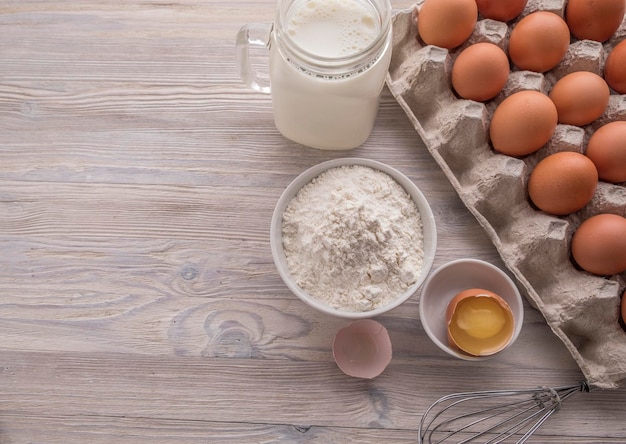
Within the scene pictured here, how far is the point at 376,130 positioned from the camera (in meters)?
1.25

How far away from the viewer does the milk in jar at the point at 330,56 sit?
985 mm

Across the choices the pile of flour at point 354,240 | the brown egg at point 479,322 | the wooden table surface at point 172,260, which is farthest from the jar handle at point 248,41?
the brown egg at point 479,322

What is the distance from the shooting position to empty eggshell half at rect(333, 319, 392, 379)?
1.12 metres

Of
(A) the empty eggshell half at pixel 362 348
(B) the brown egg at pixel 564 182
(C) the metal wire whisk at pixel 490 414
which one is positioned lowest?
(C) the metal wire whisk at pixel 490 414

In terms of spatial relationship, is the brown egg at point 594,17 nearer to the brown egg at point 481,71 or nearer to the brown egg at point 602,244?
the brown egg at point 481,71

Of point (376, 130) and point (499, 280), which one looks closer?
point (499, 280)

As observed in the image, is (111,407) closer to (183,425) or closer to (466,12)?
(183,425)

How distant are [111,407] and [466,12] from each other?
96cm

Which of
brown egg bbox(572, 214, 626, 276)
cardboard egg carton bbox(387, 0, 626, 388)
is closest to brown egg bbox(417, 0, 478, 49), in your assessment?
cardboard egg carton bbox(387, 0, 626, 388)

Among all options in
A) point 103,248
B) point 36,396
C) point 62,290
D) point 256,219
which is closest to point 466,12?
point 256,219

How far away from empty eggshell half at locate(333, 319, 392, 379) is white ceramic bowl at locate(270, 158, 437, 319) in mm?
92

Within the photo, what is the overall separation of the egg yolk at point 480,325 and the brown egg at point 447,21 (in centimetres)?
47

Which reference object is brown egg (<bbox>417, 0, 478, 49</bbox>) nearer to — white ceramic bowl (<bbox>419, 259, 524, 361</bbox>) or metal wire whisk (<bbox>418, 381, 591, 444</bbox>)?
white ceramic bowl (<bbox>419, 259, 524, 361</bbox>)

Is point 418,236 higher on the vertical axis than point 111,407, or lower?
higher
